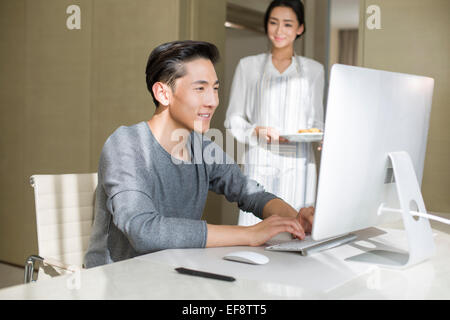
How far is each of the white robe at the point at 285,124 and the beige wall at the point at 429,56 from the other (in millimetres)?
412

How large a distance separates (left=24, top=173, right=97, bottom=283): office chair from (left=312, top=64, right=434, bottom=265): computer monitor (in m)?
0.88

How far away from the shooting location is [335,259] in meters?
1.11

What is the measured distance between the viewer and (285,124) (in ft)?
8.60

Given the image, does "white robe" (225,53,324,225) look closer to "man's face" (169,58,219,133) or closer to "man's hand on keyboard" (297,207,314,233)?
"man's face" (169,58,219,133)

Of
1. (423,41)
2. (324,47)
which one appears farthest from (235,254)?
(324,47)

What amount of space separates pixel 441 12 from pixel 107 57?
210cm

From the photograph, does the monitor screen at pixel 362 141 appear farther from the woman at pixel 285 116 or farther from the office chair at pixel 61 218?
the woman at pixel 285 116

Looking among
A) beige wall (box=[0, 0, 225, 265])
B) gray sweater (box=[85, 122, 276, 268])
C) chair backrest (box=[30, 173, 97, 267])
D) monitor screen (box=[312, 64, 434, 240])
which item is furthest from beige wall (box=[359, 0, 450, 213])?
chair backrest (box=[30, 173, 97, 267])

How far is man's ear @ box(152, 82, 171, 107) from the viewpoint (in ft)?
4.86

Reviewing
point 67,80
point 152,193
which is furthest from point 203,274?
point 67,80

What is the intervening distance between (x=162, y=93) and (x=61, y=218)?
1.73 feet

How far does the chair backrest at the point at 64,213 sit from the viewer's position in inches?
61.2

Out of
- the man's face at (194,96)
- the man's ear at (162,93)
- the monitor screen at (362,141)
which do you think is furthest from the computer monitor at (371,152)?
the man's ear at (162,93)

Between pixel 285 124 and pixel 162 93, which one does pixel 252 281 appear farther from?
pixel 285 124
